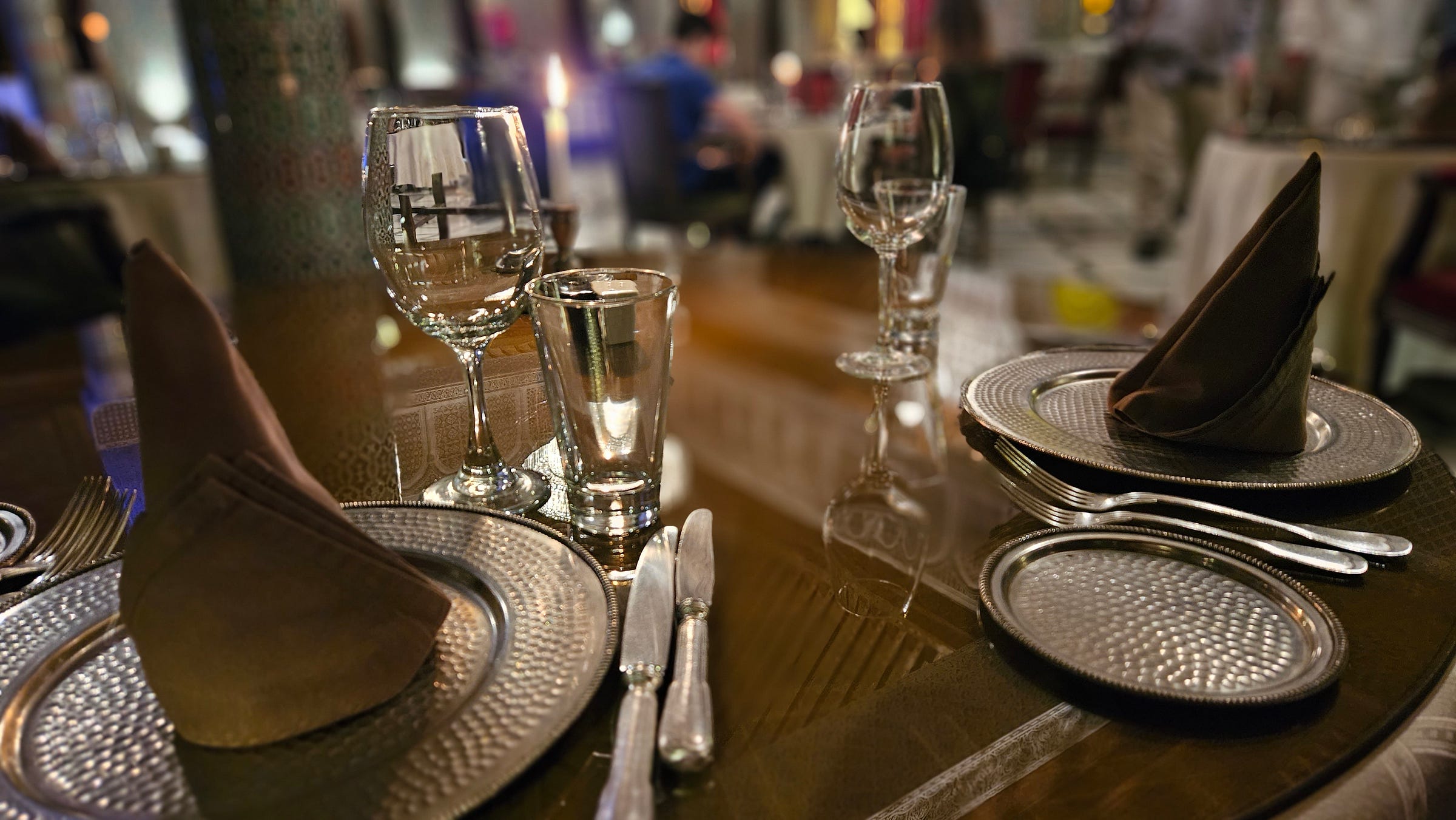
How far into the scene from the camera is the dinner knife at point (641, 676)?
0.35 metres

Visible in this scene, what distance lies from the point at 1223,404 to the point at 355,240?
56.6 inches

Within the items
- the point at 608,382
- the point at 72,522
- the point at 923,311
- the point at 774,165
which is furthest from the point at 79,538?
the point at 774,165

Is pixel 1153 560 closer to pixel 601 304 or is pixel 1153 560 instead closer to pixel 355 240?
pixel 601 304

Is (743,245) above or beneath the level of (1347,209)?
beneath

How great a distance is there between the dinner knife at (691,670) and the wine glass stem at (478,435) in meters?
0.18

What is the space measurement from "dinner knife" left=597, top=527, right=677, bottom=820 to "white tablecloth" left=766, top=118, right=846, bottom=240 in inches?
144

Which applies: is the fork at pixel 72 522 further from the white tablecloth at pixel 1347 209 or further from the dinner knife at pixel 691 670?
the white tablecloth at pixel 1347 209

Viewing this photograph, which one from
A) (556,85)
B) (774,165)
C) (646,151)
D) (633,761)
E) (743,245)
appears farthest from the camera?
(774,165)

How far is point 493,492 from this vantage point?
2.10 feet

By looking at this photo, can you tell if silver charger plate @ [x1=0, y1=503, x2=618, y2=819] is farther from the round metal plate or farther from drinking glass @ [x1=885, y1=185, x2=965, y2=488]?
drinking glass @ [x1=885, y1=185, x2=965, y2=488]

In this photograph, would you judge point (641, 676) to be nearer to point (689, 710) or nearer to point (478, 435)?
point (689, 710)

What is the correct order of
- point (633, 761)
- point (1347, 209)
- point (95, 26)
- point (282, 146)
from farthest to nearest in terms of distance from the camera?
point (95, 26), point (1347, 209), point (282, 146), point (633, 761)

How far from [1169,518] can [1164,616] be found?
0.13 meters

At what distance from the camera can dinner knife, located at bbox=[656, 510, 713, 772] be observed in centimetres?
39
